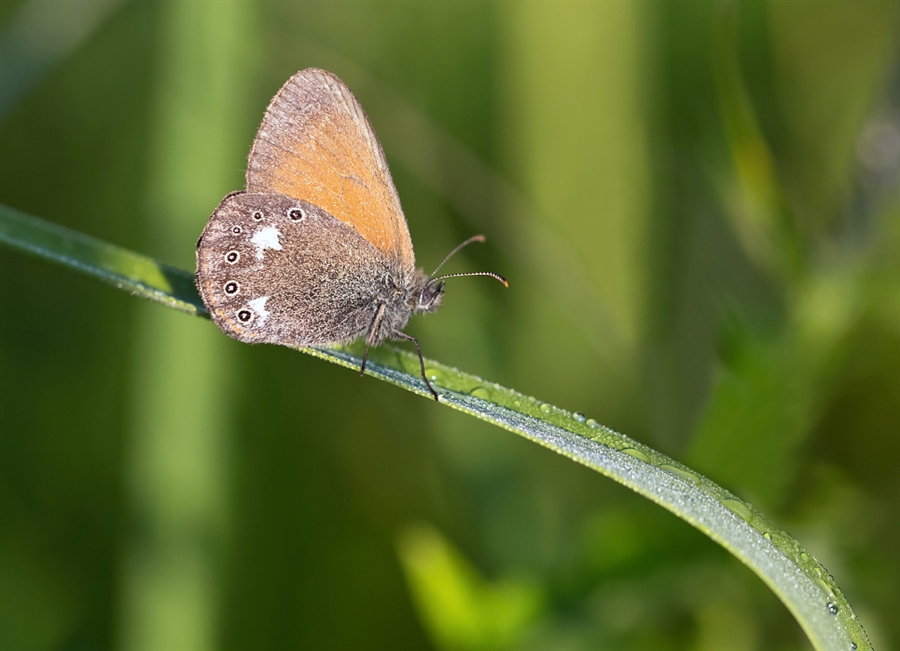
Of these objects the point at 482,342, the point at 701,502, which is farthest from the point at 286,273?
the point at 701,502

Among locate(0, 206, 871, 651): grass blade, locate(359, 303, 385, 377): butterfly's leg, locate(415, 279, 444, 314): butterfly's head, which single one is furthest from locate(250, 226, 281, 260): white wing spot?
locate(0, 206, 871, 651): grass blade

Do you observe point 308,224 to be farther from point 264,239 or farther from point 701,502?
point 701,502

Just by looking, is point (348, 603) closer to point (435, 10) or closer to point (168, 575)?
point (168, 575)

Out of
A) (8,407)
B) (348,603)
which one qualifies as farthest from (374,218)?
(8,407)

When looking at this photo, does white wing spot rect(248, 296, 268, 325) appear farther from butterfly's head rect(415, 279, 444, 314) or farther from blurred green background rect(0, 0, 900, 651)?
butterfly's head rect(415, 279, 444, 314)

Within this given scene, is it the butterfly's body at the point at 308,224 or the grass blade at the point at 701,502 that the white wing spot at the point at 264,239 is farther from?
the grass blade at the point at 701,502

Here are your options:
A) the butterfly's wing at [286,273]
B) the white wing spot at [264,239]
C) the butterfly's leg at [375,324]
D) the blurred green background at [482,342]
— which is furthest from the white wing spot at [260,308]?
the blurred green background at [482,342]

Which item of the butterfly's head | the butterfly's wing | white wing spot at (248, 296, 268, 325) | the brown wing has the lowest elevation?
white wing spot at (248, 296, 268, 325)

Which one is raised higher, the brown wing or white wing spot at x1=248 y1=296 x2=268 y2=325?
the brown wing
